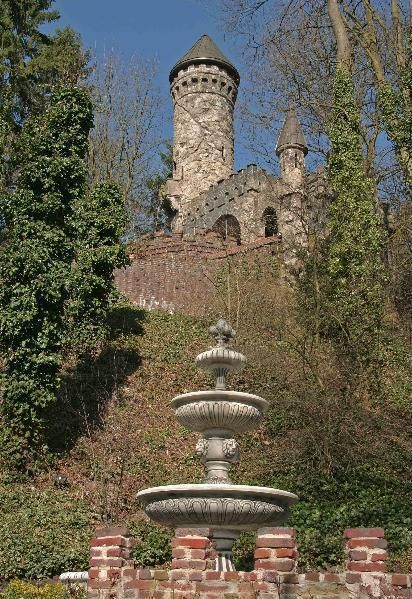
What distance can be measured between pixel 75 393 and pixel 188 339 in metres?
4.09

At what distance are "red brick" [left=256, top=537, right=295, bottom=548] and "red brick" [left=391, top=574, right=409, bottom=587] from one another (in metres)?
0.93

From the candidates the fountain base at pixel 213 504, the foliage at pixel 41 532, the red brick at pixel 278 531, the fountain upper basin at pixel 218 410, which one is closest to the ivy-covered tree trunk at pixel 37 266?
the foliage at pixel 41 532

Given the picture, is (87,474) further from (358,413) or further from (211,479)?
(211,479)

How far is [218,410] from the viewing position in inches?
301

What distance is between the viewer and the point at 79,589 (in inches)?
352

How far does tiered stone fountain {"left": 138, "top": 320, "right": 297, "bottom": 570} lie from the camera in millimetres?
6711

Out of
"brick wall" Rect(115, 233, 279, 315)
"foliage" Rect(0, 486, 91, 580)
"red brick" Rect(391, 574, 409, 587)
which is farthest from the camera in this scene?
"brick wall" Rect(115, 233, 279, 315)

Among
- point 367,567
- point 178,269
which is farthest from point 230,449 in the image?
point 178,269

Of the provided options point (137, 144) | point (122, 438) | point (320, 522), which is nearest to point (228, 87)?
point (137, 144)

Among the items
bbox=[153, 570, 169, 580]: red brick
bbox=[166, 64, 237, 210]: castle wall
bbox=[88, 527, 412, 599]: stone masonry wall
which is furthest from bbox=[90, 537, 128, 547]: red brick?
bbox=[166, 64, 237, 210]: castle wall

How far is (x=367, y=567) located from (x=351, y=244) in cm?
1204

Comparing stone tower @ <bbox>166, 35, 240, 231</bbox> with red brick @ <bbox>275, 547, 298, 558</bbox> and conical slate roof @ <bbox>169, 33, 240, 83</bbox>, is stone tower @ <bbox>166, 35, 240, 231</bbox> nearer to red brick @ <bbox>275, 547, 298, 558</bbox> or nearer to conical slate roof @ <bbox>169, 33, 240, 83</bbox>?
conical slate roof @ <bbox>169, 33, 240, 83</bbox>

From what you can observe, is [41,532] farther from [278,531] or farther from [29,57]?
[29,57]

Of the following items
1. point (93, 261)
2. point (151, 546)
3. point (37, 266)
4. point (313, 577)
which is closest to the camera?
point (313, 577)
